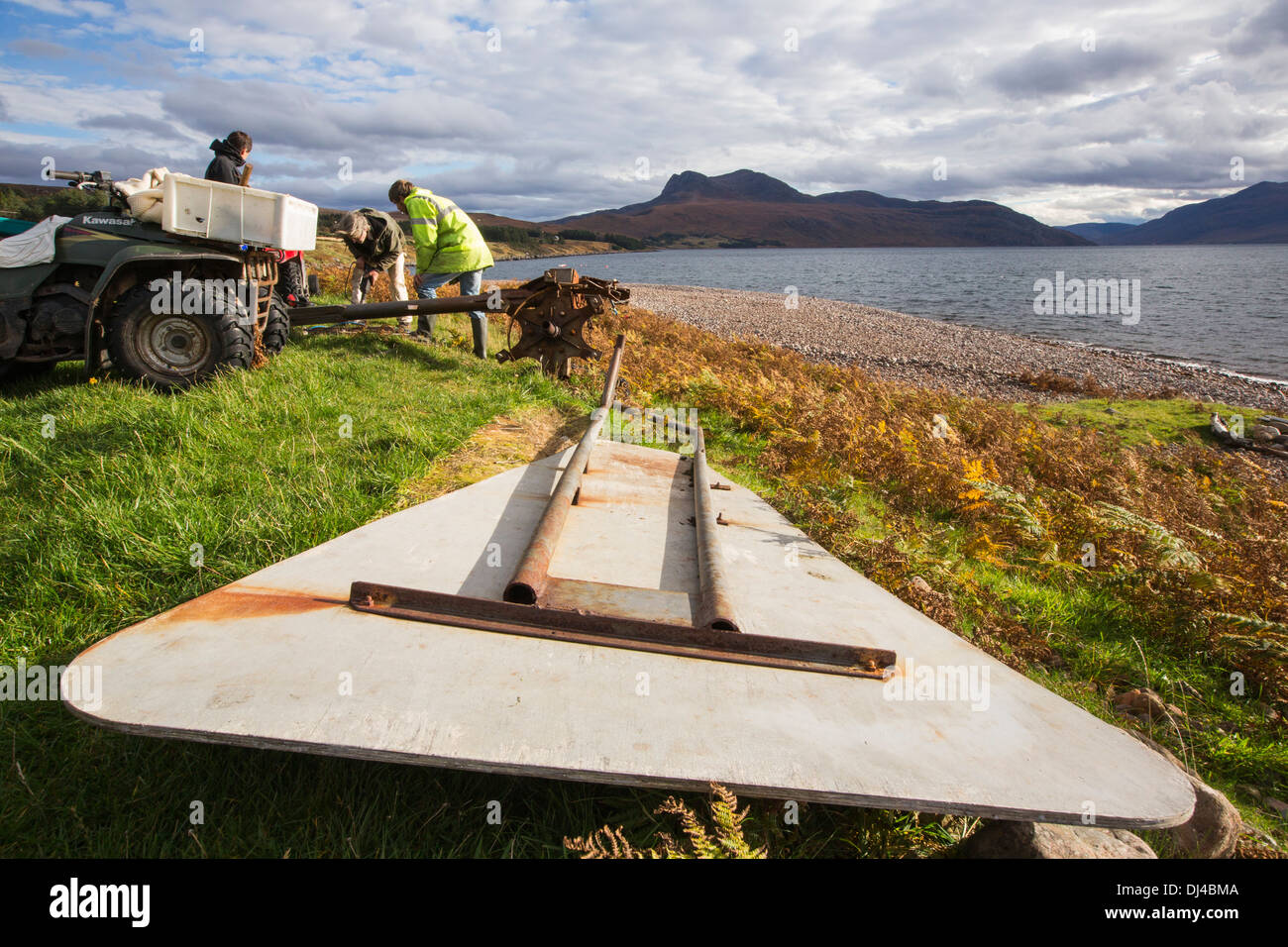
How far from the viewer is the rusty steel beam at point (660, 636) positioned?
248 cm

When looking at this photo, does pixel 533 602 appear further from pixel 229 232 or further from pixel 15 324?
pixel 15 324

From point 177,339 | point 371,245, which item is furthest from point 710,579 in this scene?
point 371,245

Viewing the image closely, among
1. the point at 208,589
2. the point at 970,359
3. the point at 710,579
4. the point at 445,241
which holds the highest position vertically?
the point at 445,241

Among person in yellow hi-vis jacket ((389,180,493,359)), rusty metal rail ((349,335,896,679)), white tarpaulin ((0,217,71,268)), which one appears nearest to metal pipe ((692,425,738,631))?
rusty metal rail ((349,335,896,679))

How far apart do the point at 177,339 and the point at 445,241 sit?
12.7ft

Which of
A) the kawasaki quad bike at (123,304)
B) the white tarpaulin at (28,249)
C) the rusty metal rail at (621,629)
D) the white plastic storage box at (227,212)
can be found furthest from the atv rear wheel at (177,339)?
the rusty metal rail at (621,629)

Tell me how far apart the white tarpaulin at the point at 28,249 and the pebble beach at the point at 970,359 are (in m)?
14.1

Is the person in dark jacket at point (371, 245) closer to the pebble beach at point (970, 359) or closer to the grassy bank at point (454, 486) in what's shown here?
the grassy bank at point (454, 486)

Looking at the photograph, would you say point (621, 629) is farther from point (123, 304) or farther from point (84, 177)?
point (84, 177)

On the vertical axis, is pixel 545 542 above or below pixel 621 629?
above

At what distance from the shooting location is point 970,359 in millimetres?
18844
